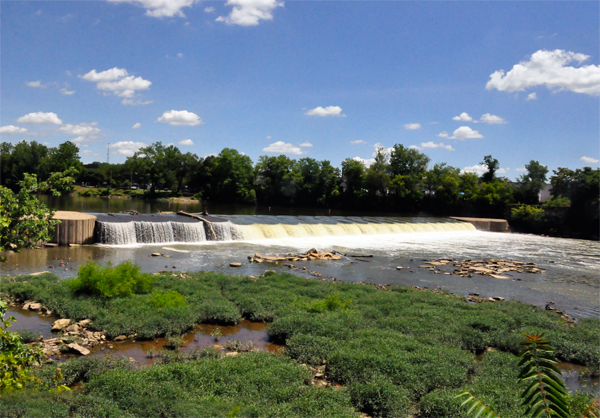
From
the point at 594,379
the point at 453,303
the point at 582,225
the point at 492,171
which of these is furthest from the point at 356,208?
the point at 594,379

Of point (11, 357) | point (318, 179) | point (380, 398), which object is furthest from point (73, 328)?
point (318, 179)

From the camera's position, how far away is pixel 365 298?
496 inches

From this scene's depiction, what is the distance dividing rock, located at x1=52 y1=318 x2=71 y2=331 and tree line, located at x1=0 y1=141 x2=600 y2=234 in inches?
2164

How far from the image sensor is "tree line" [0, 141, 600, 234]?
6049cm

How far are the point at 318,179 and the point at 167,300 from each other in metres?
61.1

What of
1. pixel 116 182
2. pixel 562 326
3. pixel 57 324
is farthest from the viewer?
pixel 116 182

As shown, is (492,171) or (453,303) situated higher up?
(492,171)

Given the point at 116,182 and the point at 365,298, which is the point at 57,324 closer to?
the point at 365,298

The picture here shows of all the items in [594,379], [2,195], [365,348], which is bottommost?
[594,379]

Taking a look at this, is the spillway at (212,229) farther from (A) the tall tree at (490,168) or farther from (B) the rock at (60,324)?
(A) the tall tree at (490,168)

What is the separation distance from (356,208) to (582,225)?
33.3 m

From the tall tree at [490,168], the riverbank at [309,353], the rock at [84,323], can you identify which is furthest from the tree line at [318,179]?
the rock at [84,323]

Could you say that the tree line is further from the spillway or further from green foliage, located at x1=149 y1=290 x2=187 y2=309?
green foliage, located at x1=149 y1=290 x2=187 y2=309

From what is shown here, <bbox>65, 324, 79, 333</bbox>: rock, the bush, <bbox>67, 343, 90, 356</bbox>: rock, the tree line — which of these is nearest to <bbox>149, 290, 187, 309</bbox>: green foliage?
<bbox>65, 324, 79, 333</bbox>: rock
